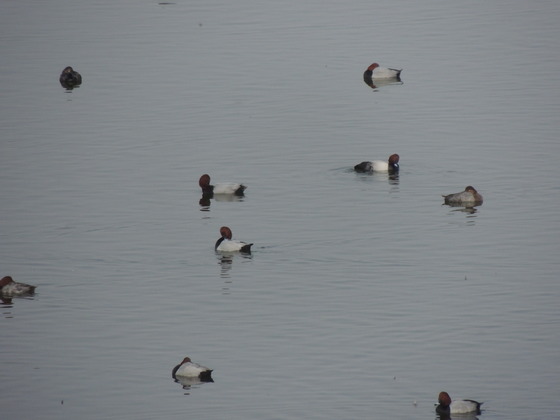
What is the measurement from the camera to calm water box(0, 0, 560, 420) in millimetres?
27797

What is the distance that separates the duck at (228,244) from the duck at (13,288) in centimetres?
513

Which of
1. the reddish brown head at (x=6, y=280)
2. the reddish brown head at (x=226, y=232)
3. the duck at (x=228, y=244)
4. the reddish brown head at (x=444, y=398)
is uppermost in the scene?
the reddish brown head at (x=226, y=232)

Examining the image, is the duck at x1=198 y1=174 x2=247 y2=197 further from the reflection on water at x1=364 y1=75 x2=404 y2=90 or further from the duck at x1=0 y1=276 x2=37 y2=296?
the reflection on water at x1=364 y1=75 x2=404 y2=90

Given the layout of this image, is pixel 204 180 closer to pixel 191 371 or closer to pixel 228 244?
pixel 228 244

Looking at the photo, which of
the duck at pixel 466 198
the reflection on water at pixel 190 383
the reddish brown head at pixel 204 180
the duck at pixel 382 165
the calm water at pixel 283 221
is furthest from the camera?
the duck at pixel 382 165

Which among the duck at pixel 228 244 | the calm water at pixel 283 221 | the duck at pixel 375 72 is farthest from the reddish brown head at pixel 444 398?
the duck at pixel 375 72

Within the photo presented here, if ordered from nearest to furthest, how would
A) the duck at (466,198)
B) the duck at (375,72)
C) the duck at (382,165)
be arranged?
the duck at (466,198) < the duck at (382,165) < the duck at (375,72)

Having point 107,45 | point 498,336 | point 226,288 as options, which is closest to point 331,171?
point 226,288

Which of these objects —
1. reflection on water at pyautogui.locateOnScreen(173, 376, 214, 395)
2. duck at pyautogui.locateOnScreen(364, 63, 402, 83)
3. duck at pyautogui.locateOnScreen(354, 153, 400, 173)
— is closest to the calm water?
reflection on water at pyautogui.locateOnScreen(173, 376, 214, 395)

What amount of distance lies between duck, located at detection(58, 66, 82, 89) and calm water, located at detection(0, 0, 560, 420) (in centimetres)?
61

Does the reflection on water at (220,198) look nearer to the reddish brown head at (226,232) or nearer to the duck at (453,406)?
the reddish brown head at (226,232)

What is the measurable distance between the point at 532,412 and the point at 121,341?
9.19 meters

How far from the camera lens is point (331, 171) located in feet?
142

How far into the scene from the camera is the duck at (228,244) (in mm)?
35425
